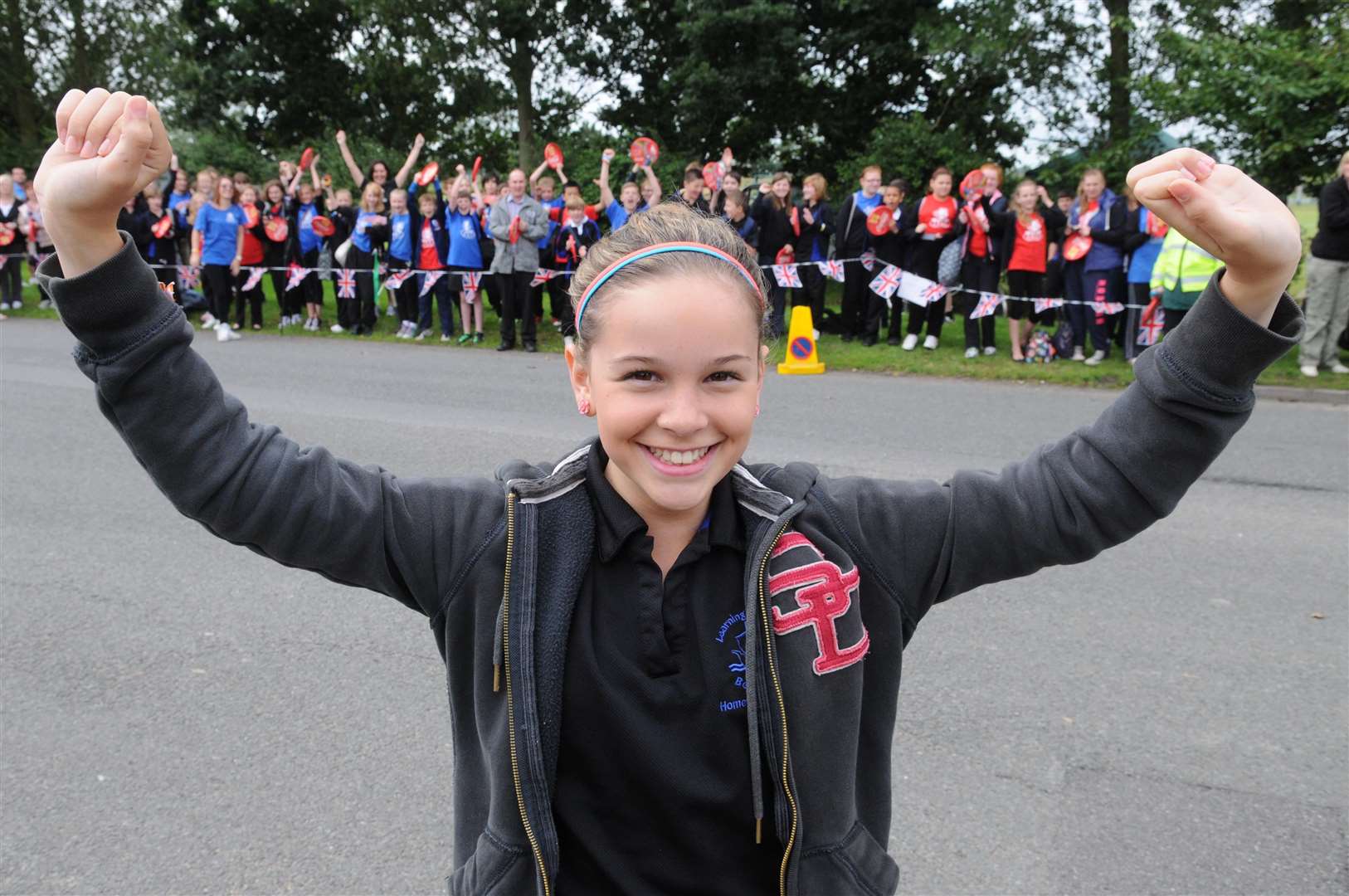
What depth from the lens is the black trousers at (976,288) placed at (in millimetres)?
12977

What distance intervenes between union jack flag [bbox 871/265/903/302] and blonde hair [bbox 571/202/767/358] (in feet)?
39.0

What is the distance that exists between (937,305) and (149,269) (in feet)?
41.2

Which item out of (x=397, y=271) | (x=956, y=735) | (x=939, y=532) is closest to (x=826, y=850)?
(x=939, y=532)

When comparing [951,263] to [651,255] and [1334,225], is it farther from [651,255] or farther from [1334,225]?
[651,255]

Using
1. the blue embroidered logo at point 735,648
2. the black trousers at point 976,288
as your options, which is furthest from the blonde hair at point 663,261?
the black trousers at point 976,288

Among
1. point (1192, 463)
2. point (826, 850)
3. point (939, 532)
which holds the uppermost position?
point (1192, 463)

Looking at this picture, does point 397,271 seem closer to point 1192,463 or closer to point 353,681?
point 353,681

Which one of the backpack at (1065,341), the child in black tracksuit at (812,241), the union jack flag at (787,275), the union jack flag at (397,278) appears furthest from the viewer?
the union jack flag at (397,278)

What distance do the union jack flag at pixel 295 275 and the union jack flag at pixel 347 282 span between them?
73 centimetres

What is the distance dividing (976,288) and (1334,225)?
3.52m

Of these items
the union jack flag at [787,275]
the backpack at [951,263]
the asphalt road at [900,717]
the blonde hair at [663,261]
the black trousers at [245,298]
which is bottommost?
the asphalt road at [900,717]

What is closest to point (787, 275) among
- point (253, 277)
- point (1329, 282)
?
point (1329, 282)

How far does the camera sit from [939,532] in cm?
187

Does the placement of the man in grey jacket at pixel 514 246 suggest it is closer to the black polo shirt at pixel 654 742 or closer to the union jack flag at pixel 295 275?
the union jack flag at pixel 295 275
